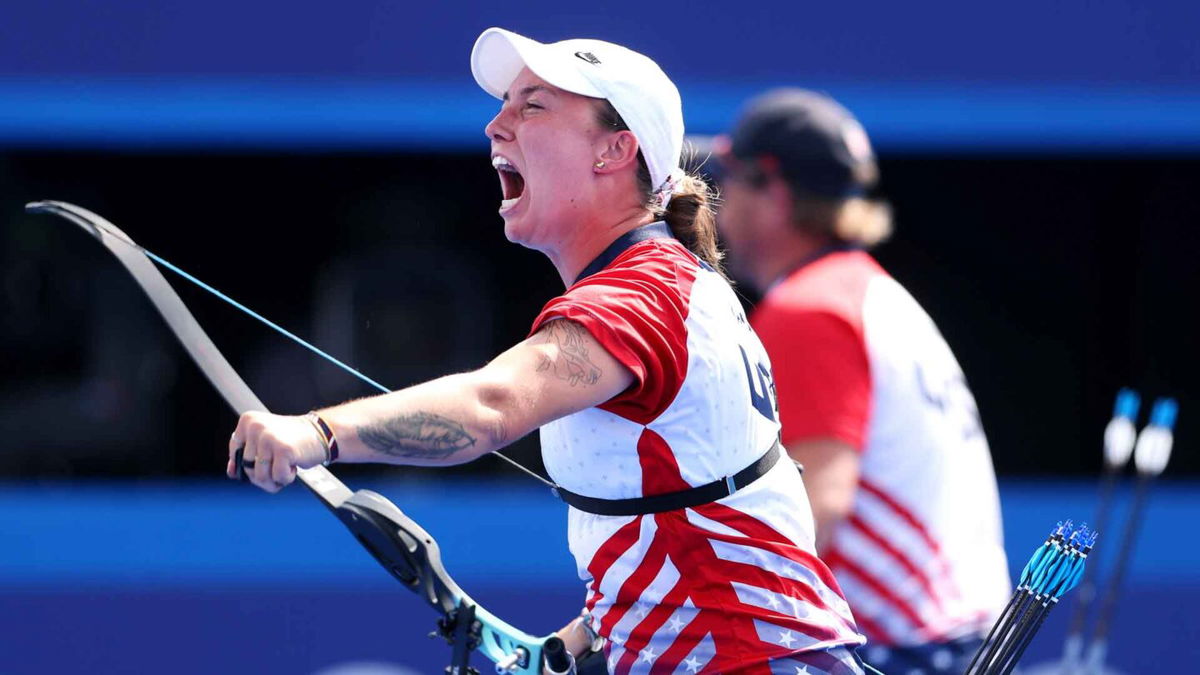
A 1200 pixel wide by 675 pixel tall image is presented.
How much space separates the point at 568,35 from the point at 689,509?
4.81 metres

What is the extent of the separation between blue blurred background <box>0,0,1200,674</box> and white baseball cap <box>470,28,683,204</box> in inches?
157

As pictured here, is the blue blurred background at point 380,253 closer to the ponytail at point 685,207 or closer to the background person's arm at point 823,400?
the background person's arm at point 823,400

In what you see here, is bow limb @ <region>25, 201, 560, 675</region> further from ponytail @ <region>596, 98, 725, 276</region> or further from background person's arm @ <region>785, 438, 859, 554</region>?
background person's arm @ <region>785, 438, 859, 554</region>

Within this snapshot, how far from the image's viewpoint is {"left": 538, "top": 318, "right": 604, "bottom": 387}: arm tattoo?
2324 mm

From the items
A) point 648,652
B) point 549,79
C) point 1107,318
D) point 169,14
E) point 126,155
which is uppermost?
point 169,14

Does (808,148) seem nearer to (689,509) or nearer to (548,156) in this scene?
(548,156)

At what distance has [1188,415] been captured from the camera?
747 cm

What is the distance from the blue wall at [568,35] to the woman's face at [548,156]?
4.09 m

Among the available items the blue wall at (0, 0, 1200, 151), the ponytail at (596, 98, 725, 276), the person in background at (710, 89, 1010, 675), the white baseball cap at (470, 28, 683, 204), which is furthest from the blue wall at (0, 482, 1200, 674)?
the white baseball cap at (470, 28, 683, 204)

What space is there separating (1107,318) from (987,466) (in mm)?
3853

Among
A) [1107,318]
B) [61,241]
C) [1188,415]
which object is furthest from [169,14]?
[1188,415]

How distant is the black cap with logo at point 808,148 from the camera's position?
4031 millimetres

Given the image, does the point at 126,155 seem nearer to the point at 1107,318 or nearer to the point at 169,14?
the point at 169,14

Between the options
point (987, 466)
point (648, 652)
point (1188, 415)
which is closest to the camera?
point (648, 652)
